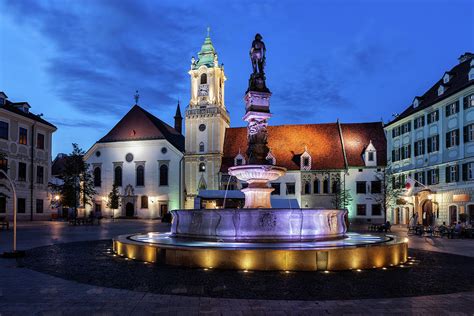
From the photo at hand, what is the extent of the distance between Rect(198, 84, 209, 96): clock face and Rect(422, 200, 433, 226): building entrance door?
33.3 meters

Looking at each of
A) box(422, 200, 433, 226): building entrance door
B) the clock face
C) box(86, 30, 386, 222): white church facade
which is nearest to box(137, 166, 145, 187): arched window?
box(86, 30, 386, 222): white church facade

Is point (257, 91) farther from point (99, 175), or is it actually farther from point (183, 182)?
point (99, 175)

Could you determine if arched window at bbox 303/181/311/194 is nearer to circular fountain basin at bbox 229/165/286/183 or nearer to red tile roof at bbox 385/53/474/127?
red tile roof at bbox 385/53/474/127

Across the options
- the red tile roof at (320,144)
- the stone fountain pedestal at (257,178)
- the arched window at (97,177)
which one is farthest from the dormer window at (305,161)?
the stone fountain pedestal at (257,178)

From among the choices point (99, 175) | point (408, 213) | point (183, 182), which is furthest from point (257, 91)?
point (99, 175)

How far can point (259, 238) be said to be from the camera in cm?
1382

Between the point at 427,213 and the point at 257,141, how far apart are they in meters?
29.8

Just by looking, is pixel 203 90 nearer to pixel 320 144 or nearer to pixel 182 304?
pixel 320 144

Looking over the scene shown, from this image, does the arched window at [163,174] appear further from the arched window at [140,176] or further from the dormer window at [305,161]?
the dormer window at [305,161]

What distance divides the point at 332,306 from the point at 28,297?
5.43 metres

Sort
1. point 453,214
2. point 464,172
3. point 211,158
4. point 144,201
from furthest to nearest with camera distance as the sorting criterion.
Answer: point 144,201
point 211,158
point 453,214
point 464,172

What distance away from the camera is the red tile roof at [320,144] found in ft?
185

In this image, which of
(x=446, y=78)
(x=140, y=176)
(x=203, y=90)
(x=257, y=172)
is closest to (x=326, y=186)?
(x=446, y=78)

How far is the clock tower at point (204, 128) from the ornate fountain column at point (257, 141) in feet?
133
